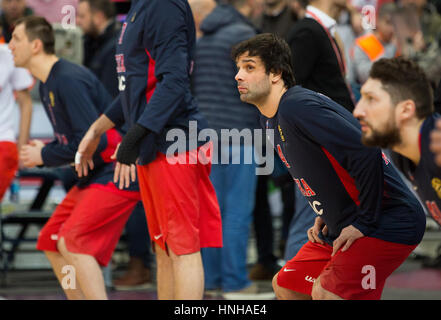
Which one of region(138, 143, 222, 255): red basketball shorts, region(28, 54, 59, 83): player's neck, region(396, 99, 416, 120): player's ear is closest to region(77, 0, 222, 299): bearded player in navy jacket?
region(138, 143, 222, 255): red basketball shorts

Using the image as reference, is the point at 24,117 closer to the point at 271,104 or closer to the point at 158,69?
the point at 158,69

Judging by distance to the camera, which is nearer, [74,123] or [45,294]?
[74,123]

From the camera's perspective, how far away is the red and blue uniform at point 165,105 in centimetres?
401

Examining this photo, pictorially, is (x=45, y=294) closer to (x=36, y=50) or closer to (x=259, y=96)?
(x=36, y=50)

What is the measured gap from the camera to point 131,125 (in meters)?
4.23

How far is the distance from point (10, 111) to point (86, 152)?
1.84m

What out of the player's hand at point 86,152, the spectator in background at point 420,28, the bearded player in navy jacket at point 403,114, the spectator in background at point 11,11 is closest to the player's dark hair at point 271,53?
the bearded player in navy jacket at point 403,114

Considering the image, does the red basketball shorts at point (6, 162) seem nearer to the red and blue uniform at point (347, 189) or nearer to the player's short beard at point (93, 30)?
the player's short beard at point (93, 30)

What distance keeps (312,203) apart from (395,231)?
0.42 metres

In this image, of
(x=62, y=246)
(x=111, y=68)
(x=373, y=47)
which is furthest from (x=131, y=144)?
(x=373, y=47)

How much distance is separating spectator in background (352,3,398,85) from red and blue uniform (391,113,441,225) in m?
3.88

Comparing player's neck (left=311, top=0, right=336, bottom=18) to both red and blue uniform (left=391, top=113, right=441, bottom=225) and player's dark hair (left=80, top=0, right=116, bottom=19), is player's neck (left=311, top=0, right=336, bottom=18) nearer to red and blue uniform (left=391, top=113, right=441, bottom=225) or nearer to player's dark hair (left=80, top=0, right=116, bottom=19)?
red and blue uniform (left=391, top=113, right=441, bottom=225)

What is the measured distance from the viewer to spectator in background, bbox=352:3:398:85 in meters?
7.55
